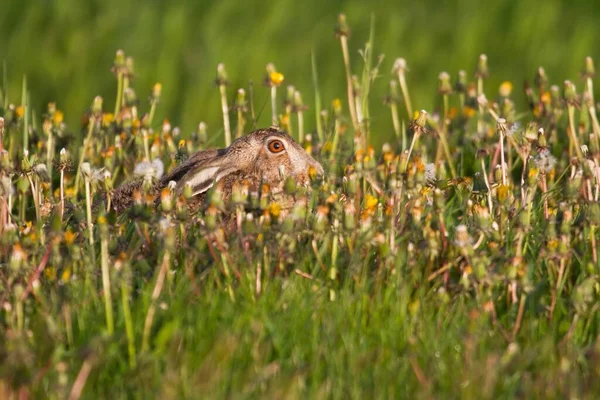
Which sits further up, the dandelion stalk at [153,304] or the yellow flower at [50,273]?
the yellow flower at [50,273]

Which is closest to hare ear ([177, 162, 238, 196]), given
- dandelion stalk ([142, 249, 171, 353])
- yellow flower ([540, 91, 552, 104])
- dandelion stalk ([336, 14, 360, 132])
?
dandelion stalk ([142, 249, 171, 353])

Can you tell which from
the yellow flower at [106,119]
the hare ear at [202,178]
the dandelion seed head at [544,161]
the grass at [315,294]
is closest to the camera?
the grass at [315,294]

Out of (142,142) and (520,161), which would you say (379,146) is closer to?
(520,161)

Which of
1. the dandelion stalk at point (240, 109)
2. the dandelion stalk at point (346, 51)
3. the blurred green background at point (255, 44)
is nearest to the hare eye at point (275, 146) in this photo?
the dandelion stalk at point (240, 109)

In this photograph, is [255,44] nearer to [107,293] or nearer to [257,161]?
[257,161]

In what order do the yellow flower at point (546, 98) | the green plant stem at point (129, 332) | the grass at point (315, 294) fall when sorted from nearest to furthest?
the grass at point (315, 294)
the green plant stem at point (129, 332)
the yellow flower at point (546, 98)

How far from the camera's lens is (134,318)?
4660 mm

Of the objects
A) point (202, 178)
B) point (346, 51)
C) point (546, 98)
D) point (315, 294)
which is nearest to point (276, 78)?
point (346, 51)

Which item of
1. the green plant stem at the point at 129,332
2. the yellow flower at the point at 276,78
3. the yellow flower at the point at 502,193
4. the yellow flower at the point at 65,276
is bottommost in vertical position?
the green plant stem at the point at 129,332

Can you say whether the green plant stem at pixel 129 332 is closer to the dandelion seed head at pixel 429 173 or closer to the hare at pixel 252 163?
the hare at pixel 252 163

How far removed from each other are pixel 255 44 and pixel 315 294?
6.03 m

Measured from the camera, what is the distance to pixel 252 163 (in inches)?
254

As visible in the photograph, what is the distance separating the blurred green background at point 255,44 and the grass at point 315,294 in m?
4.19

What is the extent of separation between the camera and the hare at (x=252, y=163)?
633cm
